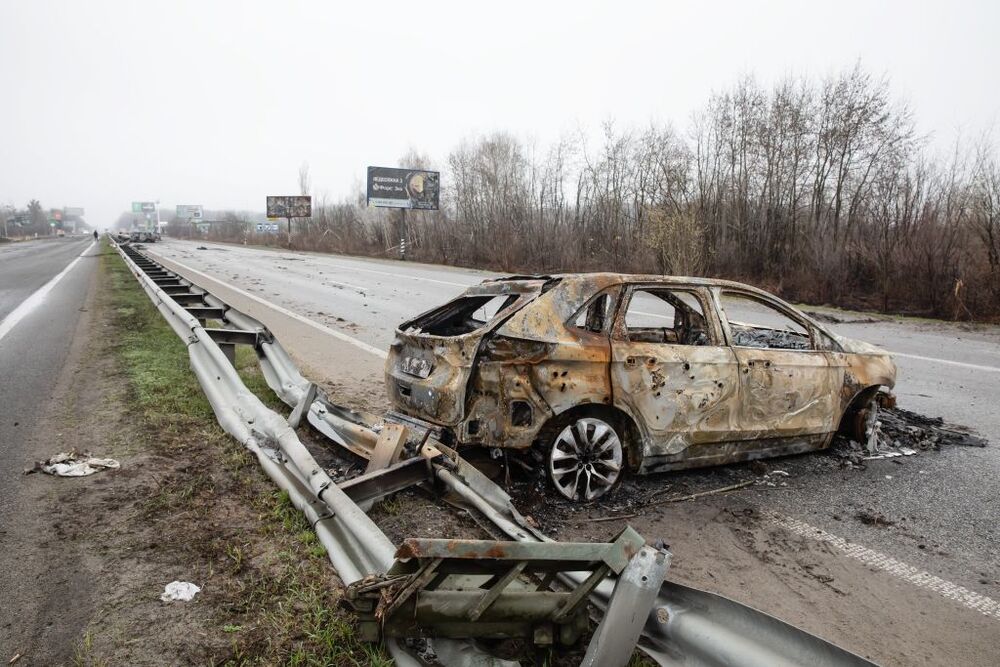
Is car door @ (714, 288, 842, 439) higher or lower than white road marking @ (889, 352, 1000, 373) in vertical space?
higher

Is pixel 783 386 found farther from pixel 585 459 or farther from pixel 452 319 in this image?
pixel 452 319

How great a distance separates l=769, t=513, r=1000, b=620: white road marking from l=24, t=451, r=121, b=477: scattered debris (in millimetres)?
4343

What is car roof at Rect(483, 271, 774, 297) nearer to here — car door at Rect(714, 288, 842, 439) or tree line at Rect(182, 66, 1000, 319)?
car door at Rect(714, 288, 842, 439)

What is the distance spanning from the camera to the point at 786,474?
4.71 meters

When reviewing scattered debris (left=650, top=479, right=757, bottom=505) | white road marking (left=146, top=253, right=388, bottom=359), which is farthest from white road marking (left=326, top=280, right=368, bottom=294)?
scattered debris (left=650, top=479, right=757, bottom=505)

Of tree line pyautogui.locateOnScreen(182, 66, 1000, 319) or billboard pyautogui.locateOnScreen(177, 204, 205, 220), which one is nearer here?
tree line pyautogui.locateOnScreen(182, 66, 1000, 319)

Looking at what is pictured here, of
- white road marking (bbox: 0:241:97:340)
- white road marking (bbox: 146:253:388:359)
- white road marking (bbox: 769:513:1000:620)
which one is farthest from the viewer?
white road marking (bbox: 0:241:97:340)

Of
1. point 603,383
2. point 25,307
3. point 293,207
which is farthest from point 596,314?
point 293,207

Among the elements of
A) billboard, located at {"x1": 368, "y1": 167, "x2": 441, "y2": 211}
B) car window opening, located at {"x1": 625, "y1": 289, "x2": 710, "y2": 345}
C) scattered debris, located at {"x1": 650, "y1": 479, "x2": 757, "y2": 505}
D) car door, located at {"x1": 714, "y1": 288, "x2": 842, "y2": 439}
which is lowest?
scattered debris, located at {"x1": 650, "y1": 479, "x2": 757, "y2": 505}

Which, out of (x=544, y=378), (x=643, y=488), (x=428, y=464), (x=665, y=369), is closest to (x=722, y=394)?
(x=665, y=369)

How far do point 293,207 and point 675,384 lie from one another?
210 feet

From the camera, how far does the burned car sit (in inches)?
153

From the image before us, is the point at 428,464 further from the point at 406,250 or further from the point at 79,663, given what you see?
the point at 406,250

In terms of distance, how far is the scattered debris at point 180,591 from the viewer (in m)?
2.65
